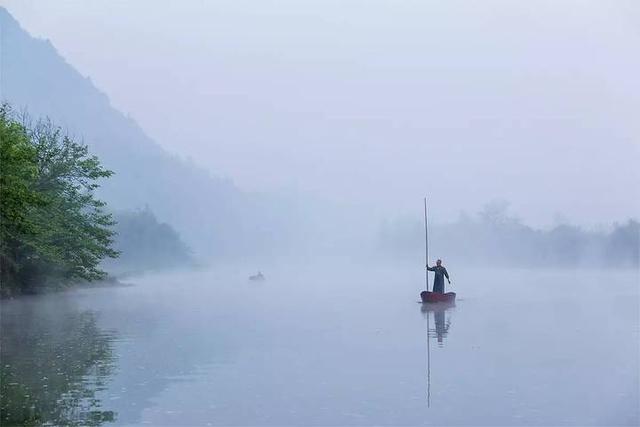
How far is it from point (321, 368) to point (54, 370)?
772 centimetres

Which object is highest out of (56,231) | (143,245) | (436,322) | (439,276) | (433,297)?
(143,245)

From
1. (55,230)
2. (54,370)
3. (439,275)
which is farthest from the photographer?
(55,230)

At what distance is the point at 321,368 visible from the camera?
89.0 ft

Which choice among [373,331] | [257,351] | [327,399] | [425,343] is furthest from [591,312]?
[327,399]

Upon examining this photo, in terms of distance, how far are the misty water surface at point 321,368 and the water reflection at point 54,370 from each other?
5 cm

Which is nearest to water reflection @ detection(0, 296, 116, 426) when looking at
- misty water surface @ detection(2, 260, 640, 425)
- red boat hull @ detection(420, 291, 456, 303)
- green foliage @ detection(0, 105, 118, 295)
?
misty water surface @ detection(2, 260, 640, 425)

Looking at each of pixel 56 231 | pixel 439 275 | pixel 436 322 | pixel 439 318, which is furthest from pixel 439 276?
pixel 56 231

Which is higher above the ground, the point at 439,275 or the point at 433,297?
the point at 439,275

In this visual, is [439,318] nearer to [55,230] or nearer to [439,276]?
[439,276]

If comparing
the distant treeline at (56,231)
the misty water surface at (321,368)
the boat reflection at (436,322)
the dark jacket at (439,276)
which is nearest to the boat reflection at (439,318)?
the boat reflection at (436,322)

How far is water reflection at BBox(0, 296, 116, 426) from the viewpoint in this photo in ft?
62.6

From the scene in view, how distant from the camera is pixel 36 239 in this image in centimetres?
6103

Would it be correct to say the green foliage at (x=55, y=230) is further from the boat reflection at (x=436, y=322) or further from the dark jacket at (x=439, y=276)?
the boat reflection at (x=436, y=322)

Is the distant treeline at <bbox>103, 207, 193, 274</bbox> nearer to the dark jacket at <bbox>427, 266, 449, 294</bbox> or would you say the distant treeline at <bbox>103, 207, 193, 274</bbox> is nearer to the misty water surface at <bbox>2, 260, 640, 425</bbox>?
the dark jacket at <bbox>427, 266, 449, 294</bbox>
